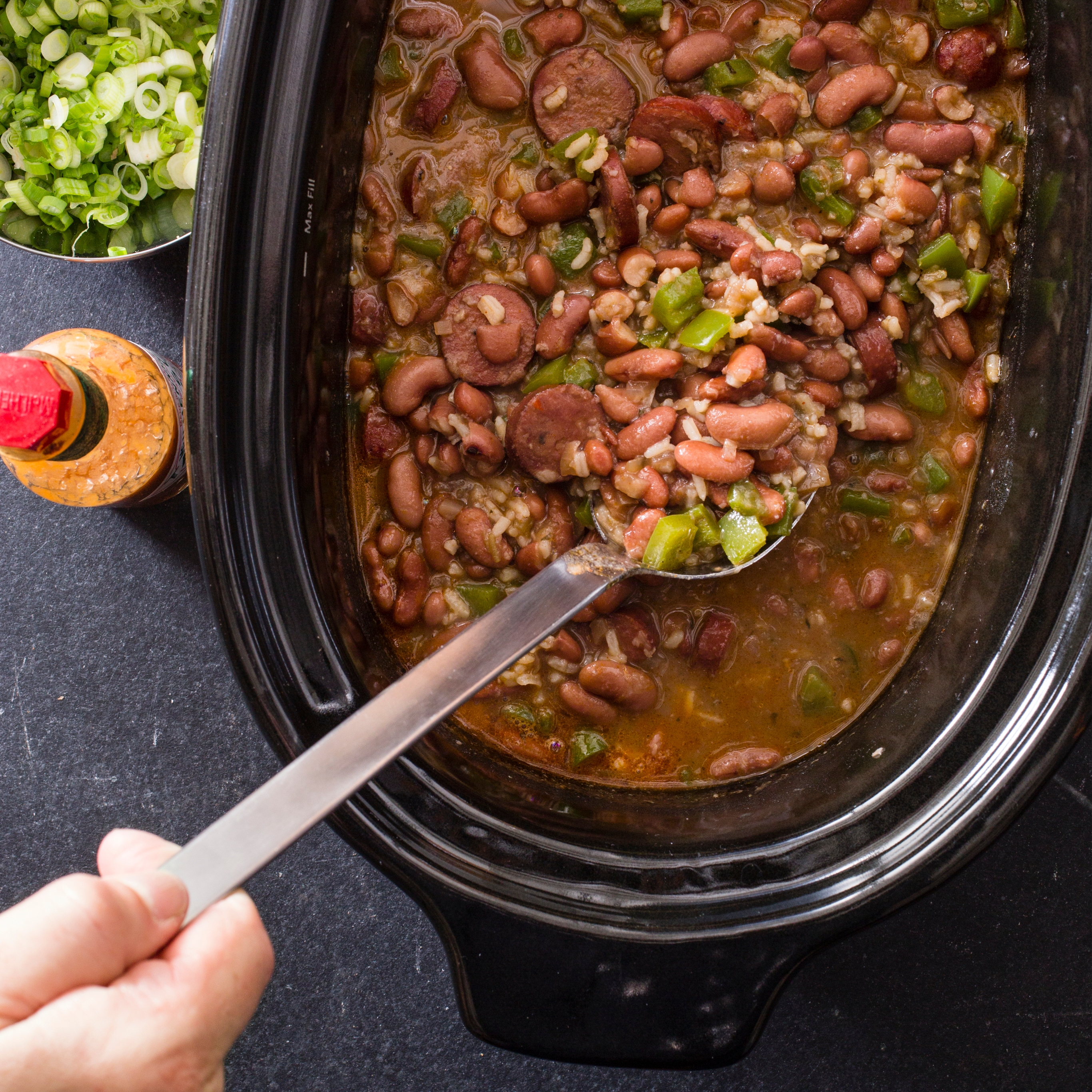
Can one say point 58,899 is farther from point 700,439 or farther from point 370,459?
point 700,439

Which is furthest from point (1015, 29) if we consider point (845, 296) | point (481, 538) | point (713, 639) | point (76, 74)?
point (76, 74)

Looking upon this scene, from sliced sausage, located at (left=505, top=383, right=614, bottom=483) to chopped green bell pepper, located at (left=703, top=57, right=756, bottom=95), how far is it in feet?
2.11

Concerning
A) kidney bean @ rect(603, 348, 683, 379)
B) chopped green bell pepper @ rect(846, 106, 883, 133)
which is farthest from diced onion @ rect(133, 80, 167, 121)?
chopped green bell pepper @ rect(846, 106, 883, 133)

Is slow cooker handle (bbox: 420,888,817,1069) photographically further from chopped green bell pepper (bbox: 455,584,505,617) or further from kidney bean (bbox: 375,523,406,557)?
kidney bean (bbox: 375,523,406,557)

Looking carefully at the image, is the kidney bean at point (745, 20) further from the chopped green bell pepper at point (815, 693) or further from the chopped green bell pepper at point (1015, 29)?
the chopped green bell pepper at point (815, 693)

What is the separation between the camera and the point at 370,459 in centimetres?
189

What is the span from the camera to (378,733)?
1.34 meters

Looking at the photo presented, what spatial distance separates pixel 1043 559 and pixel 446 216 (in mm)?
1297

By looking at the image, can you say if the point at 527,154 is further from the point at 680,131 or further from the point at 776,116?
the point at 776,116

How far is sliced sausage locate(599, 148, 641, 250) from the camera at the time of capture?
69.4 inches

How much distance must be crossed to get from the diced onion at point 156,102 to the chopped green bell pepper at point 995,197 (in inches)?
65.4

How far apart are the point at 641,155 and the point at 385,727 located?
3.80 ft

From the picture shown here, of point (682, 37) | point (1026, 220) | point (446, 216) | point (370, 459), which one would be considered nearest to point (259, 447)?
point (370, 459)

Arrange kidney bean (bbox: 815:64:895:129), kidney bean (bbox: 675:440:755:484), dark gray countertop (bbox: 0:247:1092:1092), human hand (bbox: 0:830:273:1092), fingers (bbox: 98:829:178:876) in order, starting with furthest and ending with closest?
dark gray countertop (bbox: 0:247:1092:1092) → kidney bean (bbox: 815:64:895:129) → kidney bean (bbox: 675:440:755:484) → fingers (bbox: 98:829:178:876) → human hand (bbox: 0:830:273:1092)
